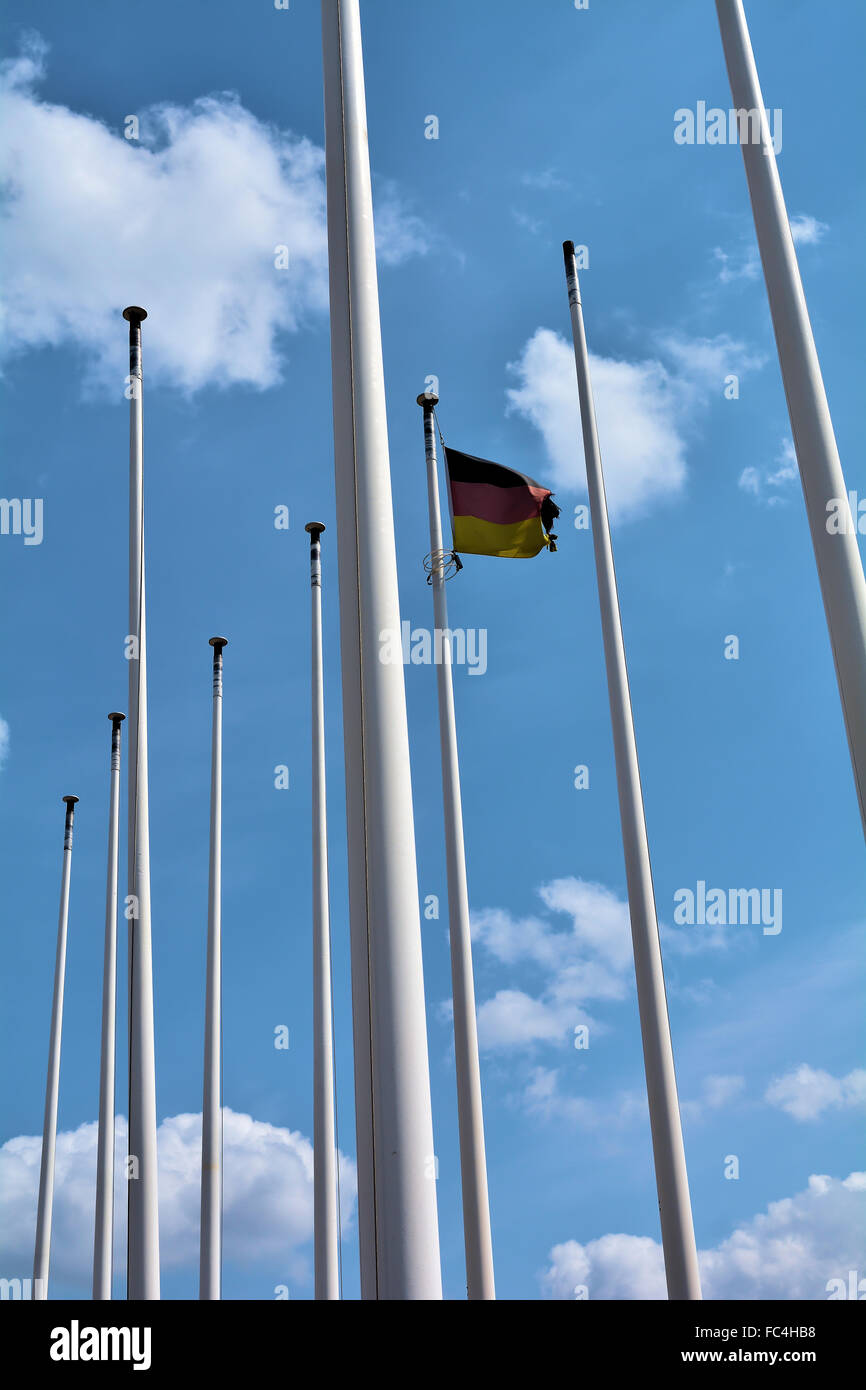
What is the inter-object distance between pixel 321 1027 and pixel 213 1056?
338 centimetres

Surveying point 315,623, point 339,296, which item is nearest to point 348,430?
point 339,296

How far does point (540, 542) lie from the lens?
20.3 metres

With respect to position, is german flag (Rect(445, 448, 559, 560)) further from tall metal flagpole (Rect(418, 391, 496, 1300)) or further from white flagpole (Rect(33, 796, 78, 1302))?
white flagpole (Rect(33, 796, 78, 1302))

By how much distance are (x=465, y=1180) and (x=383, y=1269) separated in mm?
11081

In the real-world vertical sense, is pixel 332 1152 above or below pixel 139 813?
below

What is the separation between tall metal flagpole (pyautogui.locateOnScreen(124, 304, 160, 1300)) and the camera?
14266mm

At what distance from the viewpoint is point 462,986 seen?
18.2 m

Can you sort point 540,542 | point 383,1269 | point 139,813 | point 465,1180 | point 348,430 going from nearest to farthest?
point 383,1269
point 348,430
point 139,813
point 465,1180
point 540,542

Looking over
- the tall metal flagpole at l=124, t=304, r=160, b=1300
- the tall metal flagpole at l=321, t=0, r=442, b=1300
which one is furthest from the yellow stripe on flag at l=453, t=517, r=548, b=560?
the tall metal flagpole at l=321, t=0, r=442, b=1300

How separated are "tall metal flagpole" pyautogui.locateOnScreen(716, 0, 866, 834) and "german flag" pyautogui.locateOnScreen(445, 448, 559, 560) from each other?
848 centimetres

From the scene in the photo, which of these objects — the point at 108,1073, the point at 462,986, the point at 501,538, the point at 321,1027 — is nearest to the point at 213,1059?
the point at 321,1027

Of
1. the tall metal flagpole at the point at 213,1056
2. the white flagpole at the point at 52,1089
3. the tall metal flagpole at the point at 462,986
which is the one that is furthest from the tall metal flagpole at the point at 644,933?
the white flagpole at the point at 52,1089

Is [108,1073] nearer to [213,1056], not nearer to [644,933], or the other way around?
[213,1056]
